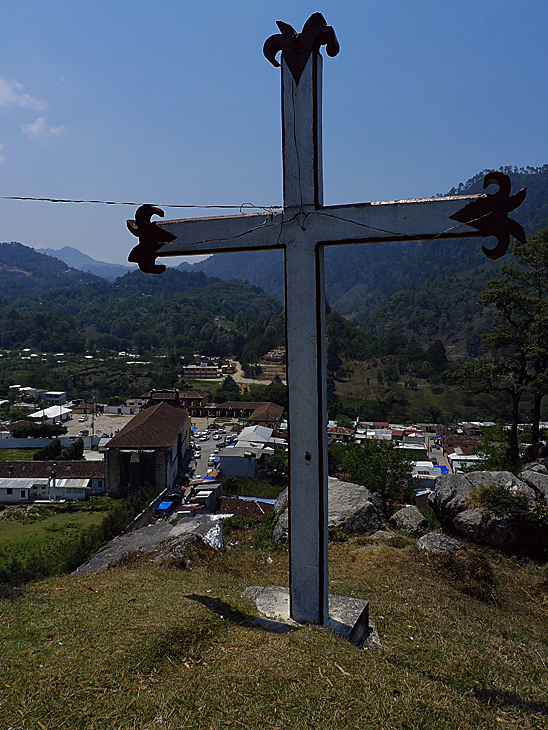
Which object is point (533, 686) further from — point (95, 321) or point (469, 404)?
point (95, 321)

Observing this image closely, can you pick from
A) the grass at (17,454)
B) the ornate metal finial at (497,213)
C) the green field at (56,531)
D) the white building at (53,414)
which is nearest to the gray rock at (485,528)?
the ornate metal finial at (497,213)

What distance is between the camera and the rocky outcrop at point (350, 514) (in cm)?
824

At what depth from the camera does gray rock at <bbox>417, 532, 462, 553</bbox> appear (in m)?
6.63

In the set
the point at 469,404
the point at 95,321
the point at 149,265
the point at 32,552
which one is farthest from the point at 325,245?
the point at 95,321

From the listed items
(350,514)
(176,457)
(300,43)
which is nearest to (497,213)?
(300,43)

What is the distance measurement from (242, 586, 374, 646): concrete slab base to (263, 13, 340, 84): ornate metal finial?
163 inches

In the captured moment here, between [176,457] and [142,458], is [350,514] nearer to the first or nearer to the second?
[142,458]

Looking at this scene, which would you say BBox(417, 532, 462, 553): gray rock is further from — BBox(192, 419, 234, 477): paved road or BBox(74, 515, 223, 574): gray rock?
BBox(192, 419, 234, 477): paved road

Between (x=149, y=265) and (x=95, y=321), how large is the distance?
582ft

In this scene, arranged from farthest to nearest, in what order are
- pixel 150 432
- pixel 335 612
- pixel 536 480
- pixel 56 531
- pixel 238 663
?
pixel 150 432 < pixel 56 531 < pixel 536 480 < pixel 335 612 < pixel 238 663

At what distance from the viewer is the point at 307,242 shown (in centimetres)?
376

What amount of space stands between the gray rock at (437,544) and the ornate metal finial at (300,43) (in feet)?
19.1

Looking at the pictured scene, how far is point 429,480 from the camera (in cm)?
3659

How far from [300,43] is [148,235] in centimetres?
187
